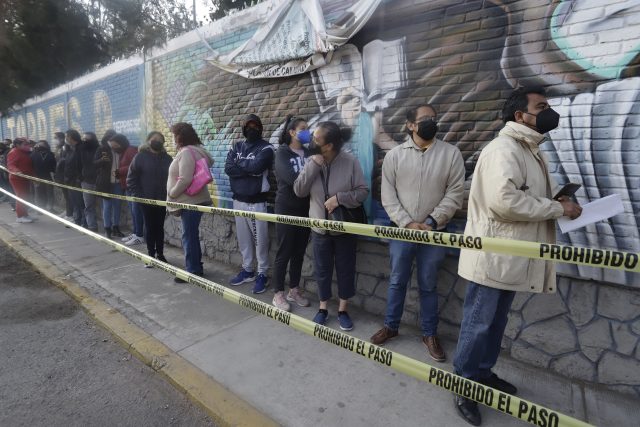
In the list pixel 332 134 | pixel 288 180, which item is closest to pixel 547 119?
pixel 332 134

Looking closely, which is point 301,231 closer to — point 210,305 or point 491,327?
point 210,305

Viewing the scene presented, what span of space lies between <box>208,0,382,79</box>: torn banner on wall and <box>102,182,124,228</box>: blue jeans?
11.1 feet

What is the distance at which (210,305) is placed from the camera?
3641 mm

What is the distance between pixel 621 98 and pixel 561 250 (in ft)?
4.83

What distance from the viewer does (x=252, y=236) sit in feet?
13.8

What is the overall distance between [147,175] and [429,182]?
3.68 meters

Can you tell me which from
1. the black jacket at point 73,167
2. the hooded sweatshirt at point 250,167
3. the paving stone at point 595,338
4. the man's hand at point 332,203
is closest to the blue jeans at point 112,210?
the black jacket at point 73,167

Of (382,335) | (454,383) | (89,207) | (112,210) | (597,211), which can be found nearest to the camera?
(454,383)

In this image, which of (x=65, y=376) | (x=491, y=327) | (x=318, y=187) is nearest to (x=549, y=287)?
(x=491, y=327)

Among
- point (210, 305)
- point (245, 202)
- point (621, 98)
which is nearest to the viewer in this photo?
point (621, 98)

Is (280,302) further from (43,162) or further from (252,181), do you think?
(43,162)

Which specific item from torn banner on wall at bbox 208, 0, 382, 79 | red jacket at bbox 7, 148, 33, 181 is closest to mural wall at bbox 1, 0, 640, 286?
torn banner on wall at bbox 208, 0, 382, 79

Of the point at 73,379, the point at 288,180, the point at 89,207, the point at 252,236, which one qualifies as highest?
the point at 288,180

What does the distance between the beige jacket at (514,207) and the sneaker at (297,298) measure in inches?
75.4
